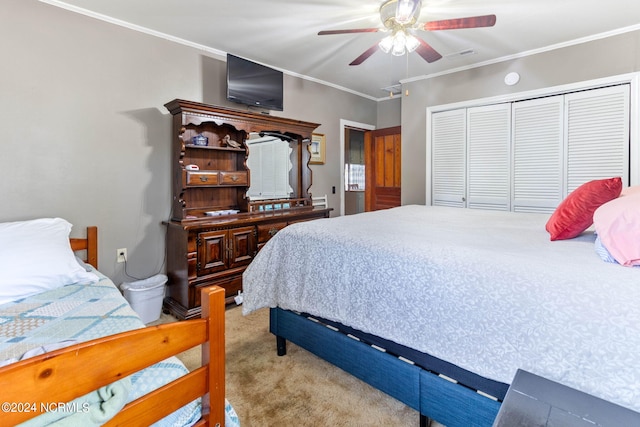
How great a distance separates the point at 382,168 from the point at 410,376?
13.5 feet

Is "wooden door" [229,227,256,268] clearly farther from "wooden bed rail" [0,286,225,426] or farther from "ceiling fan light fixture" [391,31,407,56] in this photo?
"wooden bed rail" [0,286,225,426]

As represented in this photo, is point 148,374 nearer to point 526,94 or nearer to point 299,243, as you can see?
point 299,243

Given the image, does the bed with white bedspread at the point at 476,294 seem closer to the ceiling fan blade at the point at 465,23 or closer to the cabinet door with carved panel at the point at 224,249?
the cabinet door with carved panel at the point at 224,249

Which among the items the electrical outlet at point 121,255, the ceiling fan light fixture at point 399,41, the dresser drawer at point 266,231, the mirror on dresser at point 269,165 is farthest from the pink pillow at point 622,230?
the electrical outlet at point 121,255

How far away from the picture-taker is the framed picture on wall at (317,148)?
4340 mm

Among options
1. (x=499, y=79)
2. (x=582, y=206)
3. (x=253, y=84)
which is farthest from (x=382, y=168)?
(x=582, y=206)

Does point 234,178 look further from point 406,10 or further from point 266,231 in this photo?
point 406,10

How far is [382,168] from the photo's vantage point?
5277mm

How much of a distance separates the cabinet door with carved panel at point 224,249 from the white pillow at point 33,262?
1.03 metres

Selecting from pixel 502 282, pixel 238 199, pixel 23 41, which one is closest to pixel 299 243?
pixel 502 282

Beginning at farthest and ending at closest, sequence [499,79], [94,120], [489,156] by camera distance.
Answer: [489,156], [499,79], [94,120]

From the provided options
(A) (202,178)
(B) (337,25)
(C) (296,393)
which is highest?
(B) (337,25)

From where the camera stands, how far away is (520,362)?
112cm

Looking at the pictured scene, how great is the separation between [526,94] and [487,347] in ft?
11.1
